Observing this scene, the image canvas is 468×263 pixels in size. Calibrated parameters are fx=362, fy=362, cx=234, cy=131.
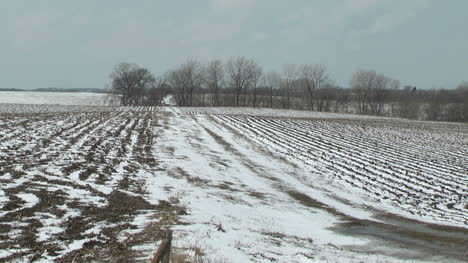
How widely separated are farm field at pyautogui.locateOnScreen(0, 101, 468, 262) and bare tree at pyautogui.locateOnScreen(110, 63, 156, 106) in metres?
85.8

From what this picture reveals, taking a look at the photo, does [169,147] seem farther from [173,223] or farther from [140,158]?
[173,223]

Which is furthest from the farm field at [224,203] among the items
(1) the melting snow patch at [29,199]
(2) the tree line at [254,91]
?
(2) the tree line at [254,91]

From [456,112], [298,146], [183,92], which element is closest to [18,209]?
[298,146]

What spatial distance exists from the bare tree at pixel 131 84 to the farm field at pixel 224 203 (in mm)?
85811

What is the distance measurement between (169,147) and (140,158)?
4016 mm

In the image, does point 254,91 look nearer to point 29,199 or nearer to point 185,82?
point 185,82

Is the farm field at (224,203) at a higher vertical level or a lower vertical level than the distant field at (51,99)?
lower

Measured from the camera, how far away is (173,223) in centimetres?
741

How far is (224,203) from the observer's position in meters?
9.91

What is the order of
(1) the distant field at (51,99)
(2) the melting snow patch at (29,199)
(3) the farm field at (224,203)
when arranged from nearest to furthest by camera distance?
(3) the farm field at (224,203), (2) the melting snow patch at (29,199), (1) the distant field at (51,99)

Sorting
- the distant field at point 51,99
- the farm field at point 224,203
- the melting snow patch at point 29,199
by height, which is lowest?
the farm field at point 224,203

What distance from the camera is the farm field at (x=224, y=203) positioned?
6.18 meters

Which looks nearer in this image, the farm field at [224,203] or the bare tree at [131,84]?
the farm field at [224,203]

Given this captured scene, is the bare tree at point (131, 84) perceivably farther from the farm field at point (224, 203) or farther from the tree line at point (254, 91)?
the farm field at point (224, 203)
